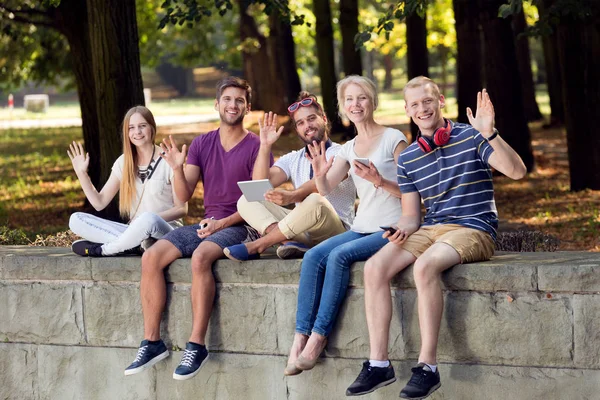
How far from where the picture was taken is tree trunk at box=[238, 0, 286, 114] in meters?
28.9

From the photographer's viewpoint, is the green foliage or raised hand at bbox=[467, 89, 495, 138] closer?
raised hand at bbox=[467, 89, 495, 138]

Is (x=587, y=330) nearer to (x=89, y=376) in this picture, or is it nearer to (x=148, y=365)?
(x=148, y=365)

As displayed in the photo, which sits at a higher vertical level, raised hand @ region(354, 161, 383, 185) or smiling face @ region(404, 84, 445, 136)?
smiling face @ region(404, 84, 445, 136)

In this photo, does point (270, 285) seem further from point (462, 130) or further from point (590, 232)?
point (590, 232)

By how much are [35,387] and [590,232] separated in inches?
244

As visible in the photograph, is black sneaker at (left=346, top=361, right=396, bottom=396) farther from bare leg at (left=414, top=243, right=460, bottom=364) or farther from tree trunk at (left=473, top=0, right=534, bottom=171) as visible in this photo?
tree trunk at (left=473, top=0, right=534, bottom=171)

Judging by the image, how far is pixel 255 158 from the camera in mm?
7242

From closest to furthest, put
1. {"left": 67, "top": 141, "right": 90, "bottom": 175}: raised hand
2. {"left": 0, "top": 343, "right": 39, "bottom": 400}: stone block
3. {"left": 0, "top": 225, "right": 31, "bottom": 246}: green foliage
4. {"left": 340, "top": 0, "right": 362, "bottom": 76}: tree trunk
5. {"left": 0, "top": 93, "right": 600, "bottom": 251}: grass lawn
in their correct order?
{"left": 0, "top": 343, "right": 39, "bottom": 400}: stone block < {"left": 67, "top": 141, "right": 90, "bottom": 175}: raised hand < {"left": 0, "top": 225, "right": 31, "bottom": 246}: green foliage < {"left": 0, "top": 93, "right": 600, "bottom": 251}: grass lawn < {"left": 340, "top": 0, "right": 362, "bottom": 76}: tree trunk

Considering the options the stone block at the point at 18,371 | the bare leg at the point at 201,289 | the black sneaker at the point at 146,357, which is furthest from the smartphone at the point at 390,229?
the stone block at the point at 18,371

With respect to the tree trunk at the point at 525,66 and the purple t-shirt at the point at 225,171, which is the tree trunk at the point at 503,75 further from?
the purple t-shirt at the point at 225,171

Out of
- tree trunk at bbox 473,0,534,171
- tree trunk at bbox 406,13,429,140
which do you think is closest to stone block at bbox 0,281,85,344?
tree trunk at bbox 473,0,534,171

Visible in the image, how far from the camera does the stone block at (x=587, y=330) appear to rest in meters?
5.80

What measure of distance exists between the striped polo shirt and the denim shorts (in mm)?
1193

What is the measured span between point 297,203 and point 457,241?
125 centimetres
